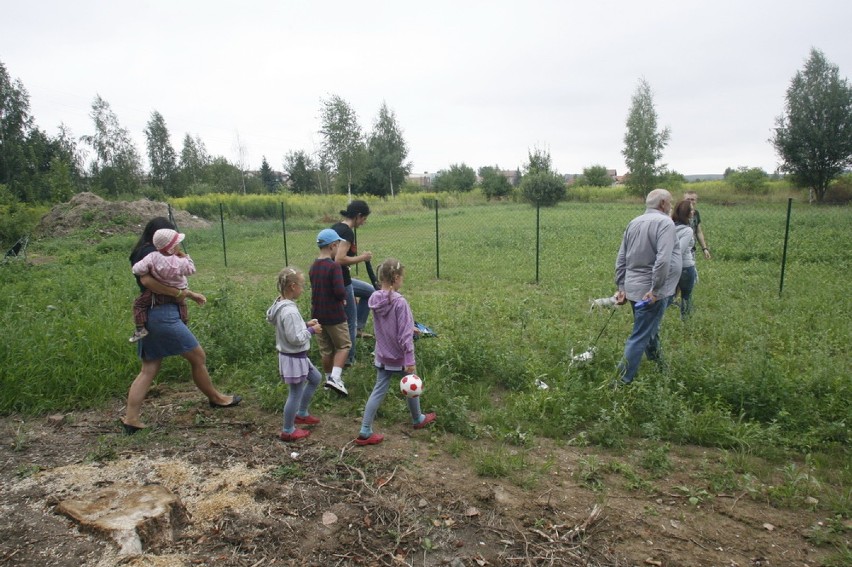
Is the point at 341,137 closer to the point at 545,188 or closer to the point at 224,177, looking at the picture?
the point at 545,188

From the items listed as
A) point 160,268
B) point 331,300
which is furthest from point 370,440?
point 160,268

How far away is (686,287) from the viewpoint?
680 centimetres

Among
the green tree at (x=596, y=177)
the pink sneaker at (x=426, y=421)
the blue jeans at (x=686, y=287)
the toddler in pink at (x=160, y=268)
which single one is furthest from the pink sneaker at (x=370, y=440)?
the green tree at (x=596, y=177)

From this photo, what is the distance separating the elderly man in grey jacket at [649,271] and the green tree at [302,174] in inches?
2363

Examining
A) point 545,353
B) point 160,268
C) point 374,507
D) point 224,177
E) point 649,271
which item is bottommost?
point 374,507

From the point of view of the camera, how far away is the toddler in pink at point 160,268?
408 cm

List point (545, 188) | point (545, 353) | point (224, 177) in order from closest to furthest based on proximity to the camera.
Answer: point (545, 353) < point (545, 188) < point (224, 177)

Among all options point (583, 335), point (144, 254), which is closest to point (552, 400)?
point (583, 335)

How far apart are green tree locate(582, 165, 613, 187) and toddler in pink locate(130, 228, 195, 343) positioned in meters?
54.3

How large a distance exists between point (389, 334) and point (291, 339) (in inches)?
29.1

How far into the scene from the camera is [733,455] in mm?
3799

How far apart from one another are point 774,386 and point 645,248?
1.60 metres

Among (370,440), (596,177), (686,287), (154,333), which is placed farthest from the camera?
(596,177)

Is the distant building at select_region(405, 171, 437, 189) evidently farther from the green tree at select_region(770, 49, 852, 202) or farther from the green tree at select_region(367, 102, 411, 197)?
the green tree at select_region(770, 49, 852, 202)
